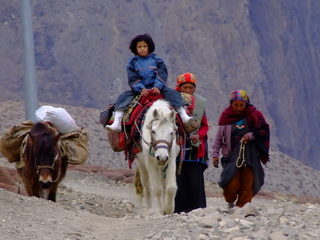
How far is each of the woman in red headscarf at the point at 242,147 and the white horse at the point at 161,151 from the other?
94 centimetres

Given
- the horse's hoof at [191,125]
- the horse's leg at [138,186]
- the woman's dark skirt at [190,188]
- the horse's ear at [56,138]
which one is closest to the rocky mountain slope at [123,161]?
the horse's ear at [56,138]

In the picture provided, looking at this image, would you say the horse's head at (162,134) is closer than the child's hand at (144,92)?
Yes

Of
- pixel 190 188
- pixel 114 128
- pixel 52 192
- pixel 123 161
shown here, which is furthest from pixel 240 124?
pixel 123 161

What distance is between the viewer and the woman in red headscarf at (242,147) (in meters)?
7.32

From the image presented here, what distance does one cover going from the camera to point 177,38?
123 feet

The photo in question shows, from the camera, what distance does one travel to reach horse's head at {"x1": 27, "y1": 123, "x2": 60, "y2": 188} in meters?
6.99

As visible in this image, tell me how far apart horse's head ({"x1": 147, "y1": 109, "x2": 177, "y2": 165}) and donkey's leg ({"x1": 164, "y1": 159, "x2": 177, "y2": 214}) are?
220 mm

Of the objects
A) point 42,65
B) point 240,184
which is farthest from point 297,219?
point 42,65

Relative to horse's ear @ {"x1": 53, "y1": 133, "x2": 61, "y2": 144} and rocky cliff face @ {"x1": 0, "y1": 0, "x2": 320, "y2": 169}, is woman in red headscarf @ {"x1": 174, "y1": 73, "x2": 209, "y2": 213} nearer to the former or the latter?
horse's ear @ {"x1": 53, "y1": 133, "x2": 61, "y2": 144}

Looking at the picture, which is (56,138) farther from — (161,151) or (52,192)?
(161,151)

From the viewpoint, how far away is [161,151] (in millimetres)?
5996

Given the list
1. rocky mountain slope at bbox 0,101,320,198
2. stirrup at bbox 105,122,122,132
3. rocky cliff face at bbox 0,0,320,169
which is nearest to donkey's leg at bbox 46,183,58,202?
stirrup at bbox 105,122,122,132

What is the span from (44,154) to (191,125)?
61.4 inches

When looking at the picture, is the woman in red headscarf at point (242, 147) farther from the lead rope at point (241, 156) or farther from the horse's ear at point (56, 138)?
the horse's ear at point (56, 138)
